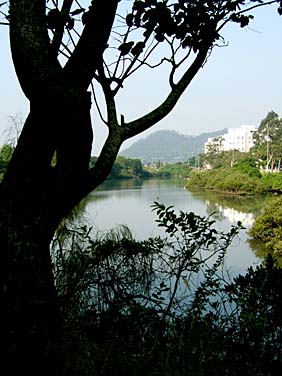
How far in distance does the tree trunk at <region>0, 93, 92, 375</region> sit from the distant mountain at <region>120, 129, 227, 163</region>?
364ft

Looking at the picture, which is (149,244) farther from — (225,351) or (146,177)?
(146,177)

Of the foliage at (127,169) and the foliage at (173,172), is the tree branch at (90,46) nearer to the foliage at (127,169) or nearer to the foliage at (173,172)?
the foliage at (127,169)

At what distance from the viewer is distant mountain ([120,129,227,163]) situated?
11912 centimetres

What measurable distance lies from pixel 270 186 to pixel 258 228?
1448 centimetres

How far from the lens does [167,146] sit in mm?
141125

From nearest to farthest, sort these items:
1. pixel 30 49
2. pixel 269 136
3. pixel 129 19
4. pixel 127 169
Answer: pixel 30 49 < pixel 129 19 < pixel 127 169 < pixel 269 136

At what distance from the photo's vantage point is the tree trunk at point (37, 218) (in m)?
1.14

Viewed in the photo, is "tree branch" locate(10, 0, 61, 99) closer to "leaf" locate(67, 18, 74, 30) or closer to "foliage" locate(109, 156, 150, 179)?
"leaf" locate(67, 18, 74, 30)

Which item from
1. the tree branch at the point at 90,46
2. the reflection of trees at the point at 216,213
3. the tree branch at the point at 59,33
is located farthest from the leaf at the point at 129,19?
the reflection of trees at the point at 216,213

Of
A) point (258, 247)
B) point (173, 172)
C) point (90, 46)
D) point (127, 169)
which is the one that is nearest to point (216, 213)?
point (90, 46)

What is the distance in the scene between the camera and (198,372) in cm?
136

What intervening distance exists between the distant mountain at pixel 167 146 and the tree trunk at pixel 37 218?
111 m

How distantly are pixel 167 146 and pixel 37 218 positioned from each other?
14063 cm

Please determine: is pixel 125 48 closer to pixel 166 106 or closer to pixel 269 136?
pixel 166 106
